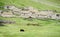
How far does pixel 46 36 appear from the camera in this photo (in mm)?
21234

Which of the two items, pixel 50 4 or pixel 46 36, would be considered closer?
pixel 46 36

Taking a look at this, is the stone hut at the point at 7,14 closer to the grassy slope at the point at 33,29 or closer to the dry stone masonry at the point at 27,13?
the dry stone masonry at the point at 27,13

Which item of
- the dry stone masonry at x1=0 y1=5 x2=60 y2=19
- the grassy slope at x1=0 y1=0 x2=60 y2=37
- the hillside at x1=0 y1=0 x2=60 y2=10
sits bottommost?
the grassy slope at x1=0 y1=0 x2=60 y2=37

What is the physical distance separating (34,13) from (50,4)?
15.2 feet

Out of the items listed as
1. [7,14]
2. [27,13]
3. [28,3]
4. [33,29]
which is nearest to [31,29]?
[33,29]

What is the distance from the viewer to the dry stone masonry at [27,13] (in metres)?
28.9

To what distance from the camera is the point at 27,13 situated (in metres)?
29.7

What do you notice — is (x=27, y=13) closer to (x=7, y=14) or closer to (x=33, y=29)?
(x=7, y=14)

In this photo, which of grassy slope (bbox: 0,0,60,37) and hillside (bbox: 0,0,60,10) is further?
hillside (bbox: 0,0,60,10)

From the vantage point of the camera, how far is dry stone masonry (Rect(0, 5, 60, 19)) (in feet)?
94.8

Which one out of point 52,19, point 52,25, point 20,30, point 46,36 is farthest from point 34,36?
point 52,19

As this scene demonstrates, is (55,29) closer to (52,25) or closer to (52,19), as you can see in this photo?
(52,25)

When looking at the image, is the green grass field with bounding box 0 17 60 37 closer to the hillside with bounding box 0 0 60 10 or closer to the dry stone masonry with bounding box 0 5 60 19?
the dry stone masonry with bounding box 0 5 60 19

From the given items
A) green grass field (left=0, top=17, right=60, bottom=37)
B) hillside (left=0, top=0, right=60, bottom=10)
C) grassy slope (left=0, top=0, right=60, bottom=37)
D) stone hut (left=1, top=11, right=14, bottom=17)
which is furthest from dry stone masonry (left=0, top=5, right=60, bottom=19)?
green grass field (left=0, top=17, right=60, bottom=37)
